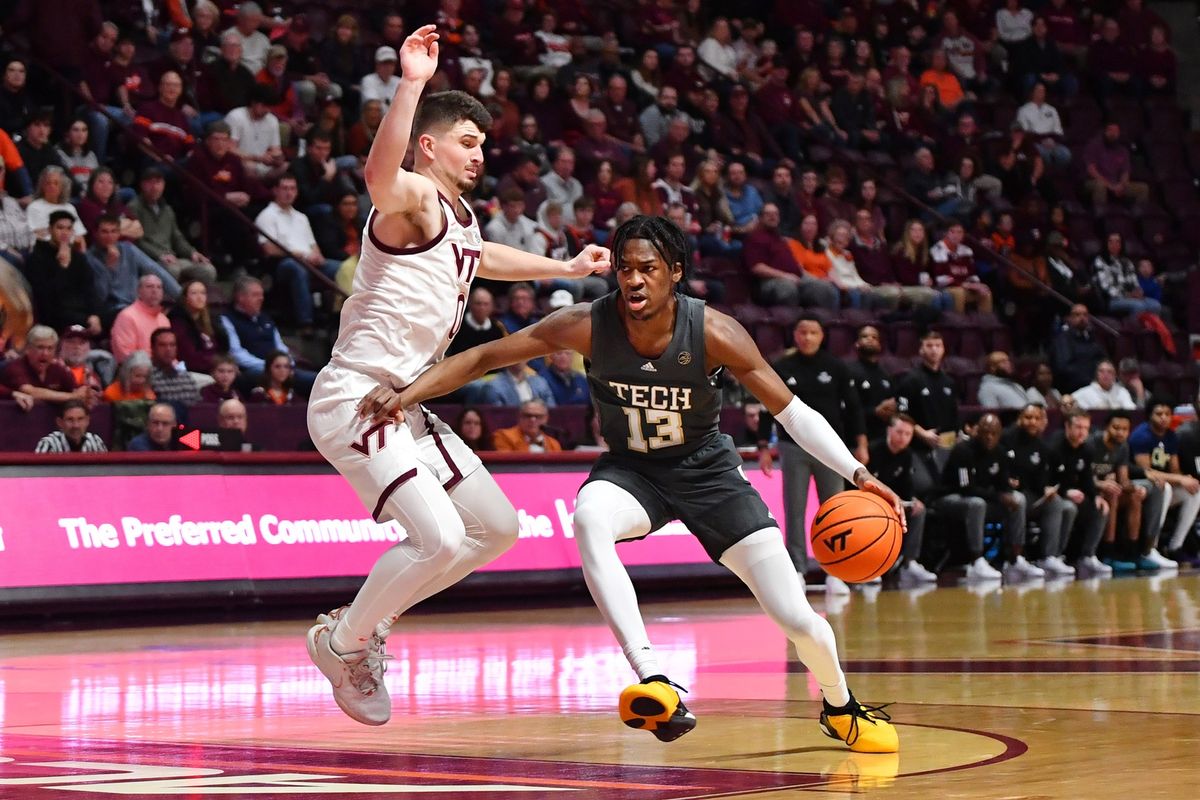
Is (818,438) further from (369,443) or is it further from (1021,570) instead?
(1021,570)

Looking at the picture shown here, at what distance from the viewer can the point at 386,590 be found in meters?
6.77

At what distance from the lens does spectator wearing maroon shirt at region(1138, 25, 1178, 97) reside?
26.7 m

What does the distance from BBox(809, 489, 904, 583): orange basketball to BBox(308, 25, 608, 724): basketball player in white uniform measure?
1.21 meters

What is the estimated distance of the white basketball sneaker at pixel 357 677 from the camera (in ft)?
22.5

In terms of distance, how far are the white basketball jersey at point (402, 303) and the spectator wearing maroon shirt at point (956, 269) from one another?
606 inches

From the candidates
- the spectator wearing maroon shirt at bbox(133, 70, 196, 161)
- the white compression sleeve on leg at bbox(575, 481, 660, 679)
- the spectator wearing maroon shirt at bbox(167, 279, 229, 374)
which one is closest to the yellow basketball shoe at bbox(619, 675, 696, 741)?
the white compression sleeve on leg at bbox(575, 481, 660, 679)

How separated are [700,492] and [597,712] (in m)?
1.35

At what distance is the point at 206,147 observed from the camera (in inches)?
656

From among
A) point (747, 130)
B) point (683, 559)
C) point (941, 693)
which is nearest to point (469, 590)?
point (683, 559)

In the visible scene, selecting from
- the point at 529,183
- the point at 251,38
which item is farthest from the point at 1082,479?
the point at 251,38

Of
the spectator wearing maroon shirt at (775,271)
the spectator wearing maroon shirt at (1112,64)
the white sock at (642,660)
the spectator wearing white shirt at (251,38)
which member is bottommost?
the white sock at (642,660)

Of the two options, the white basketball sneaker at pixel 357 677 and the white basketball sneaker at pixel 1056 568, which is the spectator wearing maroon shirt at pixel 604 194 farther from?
the white basketball sneaker at pixel 357 677

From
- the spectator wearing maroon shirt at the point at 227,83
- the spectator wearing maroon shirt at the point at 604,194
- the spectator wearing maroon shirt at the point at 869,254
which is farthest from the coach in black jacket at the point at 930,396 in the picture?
the spectator wearing maroon shirt at the point at 227,83

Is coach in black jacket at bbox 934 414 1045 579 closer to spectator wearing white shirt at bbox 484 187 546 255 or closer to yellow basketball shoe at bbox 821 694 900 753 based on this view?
spectator wearing white shirt at bbox 484 187 546 255
